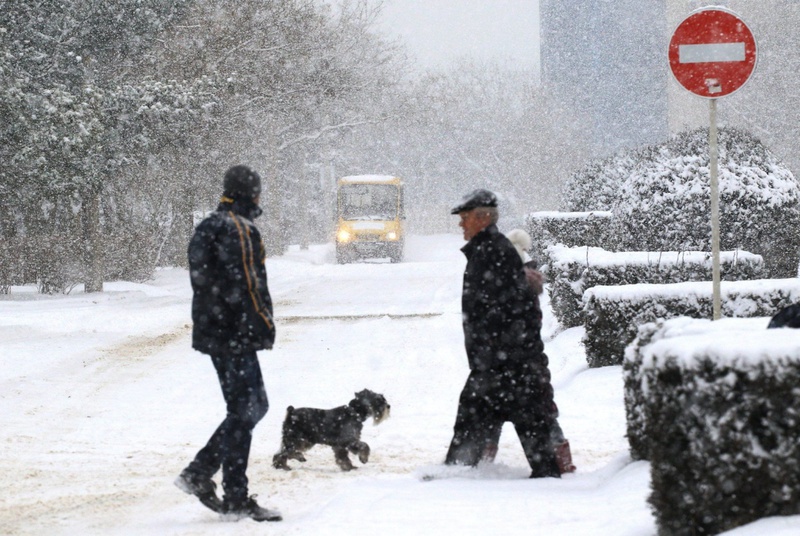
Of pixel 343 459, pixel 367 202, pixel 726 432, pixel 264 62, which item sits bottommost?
pixel 343 459

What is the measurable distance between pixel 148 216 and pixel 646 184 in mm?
18558

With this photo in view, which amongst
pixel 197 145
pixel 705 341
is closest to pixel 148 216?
pixel 197 145

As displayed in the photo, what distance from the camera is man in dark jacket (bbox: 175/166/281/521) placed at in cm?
485

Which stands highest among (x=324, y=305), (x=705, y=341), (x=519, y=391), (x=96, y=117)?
(x=96, y=117)

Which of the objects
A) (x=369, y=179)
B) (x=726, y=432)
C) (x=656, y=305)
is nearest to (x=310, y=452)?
(x=656, y=305)

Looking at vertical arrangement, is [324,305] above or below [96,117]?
below

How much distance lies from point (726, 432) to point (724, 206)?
1008cm

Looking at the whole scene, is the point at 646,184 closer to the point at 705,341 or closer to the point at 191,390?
the point at 191,390

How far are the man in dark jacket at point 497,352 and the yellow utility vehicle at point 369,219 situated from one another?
100 ft

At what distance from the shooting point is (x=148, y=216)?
29.0 meters

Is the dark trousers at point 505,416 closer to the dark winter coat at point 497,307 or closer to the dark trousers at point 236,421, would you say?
the dark winter coat at point 497,307

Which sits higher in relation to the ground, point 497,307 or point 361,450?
point 497,307

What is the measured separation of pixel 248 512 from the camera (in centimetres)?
→ 496

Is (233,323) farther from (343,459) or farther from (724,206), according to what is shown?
(724,206)
